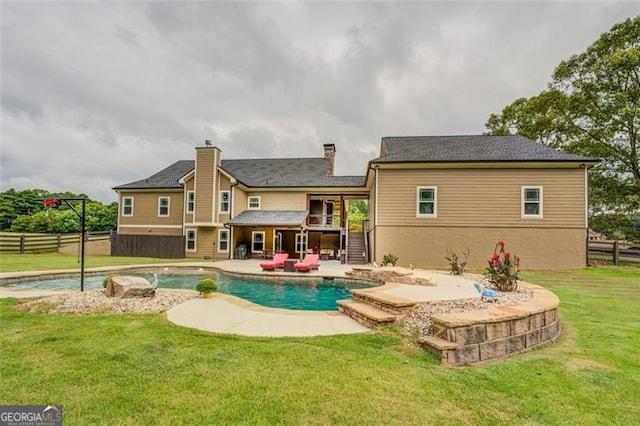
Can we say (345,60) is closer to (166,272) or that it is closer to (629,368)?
(166,272)

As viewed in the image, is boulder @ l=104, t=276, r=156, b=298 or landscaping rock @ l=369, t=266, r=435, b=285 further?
landscaping rock @ l=369, t=266, r=435, b=285

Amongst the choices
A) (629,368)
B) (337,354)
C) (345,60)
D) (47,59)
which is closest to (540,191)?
(345,60)

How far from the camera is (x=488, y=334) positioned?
409 cm

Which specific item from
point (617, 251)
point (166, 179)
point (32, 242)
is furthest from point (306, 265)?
point (32, 242)

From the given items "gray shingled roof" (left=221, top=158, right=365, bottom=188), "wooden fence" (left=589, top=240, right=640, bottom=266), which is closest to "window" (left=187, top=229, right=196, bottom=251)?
"gray shingled roof" (left=221, top=158, right=365, bottom=188)

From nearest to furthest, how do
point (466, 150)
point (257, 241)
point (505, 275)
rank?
point (505, 275) < point (466, 150) < point (257, 241)

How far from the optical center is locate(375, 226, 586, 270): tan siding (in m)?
14.5

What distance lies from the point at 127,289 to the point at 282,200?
47.4 feet

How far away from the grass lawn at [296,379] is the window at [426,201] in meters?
10.6

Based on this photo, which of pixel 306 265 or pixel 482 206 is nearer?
pixel 306 265

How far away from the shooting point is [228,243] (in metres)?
19.7

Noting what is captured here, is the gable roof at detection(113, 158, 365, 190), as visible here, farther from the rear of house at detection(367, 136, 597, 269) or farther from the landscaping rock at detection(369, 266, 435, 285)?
the landscaping rock at detection(369, 266, 435, 285)
